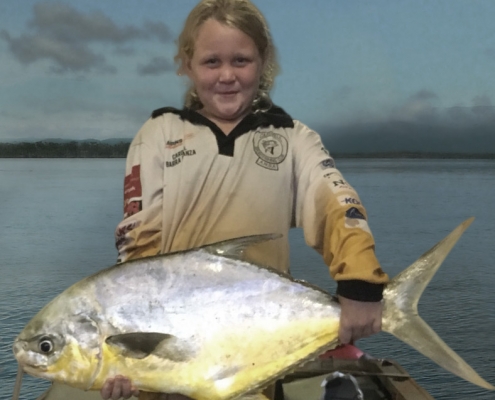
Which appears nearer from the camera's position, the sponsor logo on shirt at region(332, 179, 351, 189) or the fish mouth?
the fish mouth

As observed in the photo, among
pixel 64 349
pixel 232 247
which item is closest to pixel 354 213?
pixel 232 247

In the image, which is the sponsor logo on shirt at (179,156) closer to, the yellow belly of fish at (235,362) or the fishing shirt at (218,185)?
the fishing shirt at (218,185)

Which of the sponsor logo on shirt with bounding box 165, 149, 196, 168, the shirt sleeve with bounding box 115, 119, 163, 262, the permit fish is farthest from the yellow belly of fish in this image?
the sponsor logo on shirt with bounding box 165, 149, 196, 168

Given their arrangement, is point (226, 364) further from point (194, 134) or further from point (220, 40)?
point (220, 40)

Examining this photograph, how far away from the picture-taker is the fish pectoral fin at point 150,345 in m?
1.17

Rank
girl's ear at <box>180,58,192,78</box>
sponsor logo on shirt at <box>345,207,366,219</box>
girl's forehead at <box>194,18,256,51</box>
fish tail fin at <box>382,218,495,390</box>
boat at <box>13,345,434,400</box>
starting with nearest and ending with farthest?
fish tail fin at <box>382,218,495,390</box>
sponsor logo on shirt at <box>345,207,366,219</box>
girl's forehead at <box>194,18,256,51</box>
girl's ear at <box>180,58,192,78</box>
boat at <box>13,345,434,400</box>

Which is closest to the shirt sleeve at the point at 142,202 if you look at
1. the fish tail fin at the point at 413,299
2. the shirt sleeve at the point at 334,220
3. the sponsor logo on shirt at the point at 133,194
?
the sponsor logo on shirt at the point at 133,194

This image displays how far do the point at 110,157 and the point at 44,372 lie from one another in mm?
3235

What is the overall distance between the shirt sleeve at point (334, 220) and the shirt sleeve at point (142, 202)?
0.41 m

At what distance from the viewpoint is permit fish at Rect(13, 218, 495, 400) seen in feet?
3.84

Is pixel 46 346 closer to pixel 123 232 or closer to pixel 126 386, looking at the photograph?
pixel 126 386

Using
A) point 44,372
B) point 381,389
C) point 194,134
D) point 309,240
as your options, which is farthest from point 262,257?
point 381,389

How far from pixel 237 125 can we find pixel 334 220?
1.37 ft

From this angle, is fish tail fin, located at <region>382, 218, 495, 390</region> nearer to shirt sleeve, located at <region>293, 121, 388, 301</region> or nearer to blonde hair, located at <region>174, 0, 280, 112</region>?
shirt sleeve, located at <region>293, 121, 388, 301</region>
